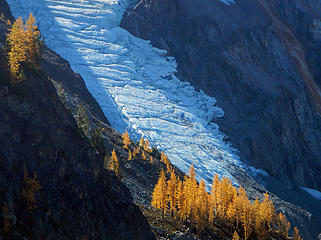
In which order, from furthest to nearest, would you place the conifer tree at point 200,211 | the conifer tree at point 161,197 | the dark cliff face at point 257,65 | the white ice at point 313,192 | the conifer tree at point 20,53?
the dark cliff face at point 257,65 < the white ice at point 313,192 < the conifer tree at point 161,197 < the conifer tree at point 200,211 < the conifer tree at point 20,53

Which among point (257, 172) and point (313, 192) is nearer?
point (257, 172)

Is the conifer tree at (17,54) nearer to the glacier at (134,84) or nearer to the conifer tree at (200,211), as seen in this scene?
the conifer tree at (200,211)

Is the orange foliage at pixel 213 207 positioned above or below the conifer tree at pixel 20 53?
below

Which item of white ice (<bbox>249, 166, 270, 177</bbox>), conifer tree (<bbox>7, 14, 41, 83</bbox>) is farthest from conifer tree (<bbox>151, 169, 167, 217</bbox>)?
white ice (<bbox>249, 166, 270, 177</bbox>)

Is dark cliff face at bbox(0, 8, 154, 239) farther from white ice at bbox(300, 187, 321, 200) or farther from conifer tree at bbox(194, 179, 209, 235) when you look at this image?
white ice at bbox(300, 187, 321, 200)

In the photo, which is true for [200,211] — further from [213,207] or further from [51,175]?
[51,175]

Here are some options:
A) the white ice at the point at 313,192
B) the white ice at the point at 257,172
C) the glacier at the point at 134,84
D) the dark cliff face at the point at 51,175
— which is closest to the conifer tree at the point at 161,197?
the dark cliff face at the point at 51,175

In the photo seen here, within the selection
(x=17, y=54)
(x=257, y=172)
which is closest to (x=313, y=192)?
Result: (x=257, y=172)
